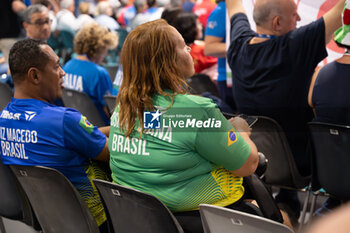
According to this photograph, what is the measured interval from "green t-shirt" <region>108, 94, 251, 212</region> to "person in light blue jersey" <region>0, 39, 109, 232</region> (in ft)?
0.93

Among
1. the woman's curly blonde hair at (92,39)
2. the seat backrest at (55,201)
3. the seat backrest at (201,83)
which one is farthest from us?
the seat backrest at (201,83)

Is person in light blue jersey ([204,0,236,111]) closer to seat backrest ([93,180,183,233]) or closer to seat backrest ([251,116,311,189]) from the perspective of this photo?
seat backrest ([251,116,311,189])

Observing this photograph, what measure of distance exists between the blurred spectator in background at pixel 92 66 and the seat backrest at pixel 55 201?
1482mm

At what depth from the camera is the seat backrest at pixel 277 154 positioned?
2.20 metres

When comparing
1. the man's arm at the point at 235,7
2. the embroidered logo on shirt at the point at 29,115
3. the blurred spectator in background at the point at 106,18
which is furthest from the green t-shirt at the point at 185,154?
the blurred spectator in background at the point at 106,18

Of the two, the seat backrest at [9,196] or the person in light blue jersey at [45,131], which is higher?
the person in light blue jersey at [45,131]

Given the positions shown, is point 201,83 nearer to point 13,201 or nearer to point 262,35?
point 262,35

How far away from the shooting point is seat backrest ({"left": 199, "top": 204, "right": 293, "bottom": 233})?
3.62ft

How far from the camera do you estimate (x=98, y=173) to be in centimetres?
185

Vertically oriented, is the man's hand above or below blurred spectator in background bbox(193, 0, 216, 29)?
above

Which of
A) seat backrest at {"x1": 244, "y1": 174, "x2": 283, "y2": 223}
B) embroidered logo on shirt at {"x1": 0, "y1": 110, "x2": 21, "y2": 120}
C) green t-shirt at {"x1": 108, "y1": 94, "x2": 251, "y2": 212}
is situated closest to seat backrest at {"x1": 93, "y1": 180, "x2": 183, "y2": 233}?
green t-shirt at {"x1": 108, "y1": 94, "x2": 251, "y2": 212}

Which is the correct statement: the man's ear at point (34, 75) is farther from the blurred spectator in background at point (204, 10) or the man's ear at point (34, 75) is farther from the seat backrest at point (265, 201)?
the blurred spectator in background at point (204, 10)

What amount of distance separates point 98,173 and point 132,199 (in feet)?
1.77

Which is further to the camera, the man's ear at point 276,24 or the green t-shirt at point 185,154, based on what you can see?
the man's ear at point 276,24
